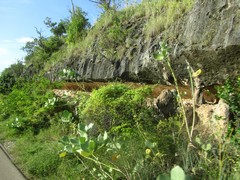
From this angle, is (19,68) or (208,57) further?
(19,68)

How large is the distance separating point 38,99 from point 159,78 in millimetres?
4160

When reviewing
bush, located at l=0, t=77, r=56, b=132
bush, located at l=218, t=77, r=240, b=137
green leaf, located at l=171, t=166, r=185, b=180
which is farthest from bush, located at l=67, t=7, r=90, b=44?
green leaf, located at l=171, t=166, r=185, b=180

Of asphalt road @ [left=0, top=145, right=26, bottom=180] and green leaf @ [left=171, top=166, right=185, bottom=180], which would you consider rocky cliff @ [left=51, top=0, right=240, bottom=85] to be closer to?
asphalt road @ [left=0, top=145, right=26, bottom=180]

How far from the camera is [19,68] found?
25.2m

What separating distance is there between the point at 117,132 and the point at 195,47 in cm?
199

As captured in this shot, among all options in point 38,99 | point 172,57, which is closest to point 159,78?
point 172,57

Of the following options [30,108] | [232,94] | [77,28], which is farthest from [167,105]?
[77,28]

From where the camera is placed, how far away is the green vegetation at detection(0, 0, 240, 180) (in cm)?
265

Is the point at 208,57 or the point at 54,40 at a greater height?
the point at 54,40

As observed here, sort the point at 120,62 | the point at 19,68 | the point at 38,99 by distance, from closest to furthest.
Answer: the point at 120,62 < the point at 38,99 < the point at 19,68

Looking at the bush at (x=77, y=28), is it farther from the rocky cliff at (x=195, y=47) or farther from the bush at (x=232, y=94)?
the bush at (x=232, y=94)

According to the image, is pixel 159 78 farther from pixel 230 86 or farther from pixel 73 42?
pixel 73 42

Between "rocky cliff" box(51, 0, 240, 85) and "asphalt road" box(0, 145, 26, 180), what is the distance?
5.99 ft

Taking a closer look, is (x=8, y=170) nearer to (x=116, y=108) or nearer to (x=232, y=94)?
(x=116, y=108)
